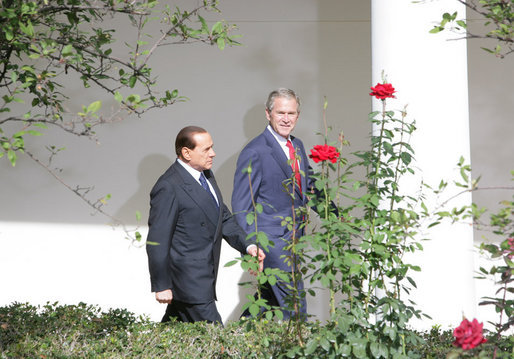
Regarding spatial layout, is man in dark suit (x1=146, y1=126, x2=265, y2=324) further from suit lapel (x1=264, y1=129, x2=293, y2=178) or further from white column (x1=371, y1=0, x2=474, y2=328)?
white column (x1=371, y1=0, x2=474, y2=328)

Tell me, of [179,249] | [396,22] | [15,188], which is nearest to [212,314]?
[179,249]

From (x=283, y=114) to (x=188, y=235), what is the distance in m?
1.23

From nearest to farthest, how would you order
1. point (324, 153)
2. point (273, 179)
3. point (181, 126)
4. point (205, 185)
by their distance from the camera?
point (324, 153) → point (205, 185) → point (273, 179) → point (181, 126)

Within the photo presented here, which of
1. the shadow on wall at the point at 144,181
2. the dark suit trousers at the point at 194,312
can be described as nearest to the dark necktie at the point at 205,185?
the dark suit trousers at the point at 194,312

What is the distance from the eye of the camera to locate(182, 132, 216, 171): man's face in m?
5.34

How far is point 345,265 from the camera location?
362 centimetres

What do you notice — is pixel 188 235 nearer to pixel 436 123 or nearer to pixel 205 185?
pixel 205 185

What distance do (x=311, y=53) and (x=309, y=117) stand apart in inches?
25.6

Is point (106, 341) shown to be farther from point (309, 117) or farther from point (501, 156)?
point (501, 156)

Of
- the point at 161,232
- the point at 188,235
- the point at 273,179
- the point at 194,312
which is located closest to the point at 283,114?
the point at 273,179

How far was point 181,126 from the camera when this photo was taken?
25.6 feet

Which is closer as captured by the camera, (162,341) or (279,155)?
(162,341)

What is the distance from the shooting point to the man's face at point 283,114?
582cm

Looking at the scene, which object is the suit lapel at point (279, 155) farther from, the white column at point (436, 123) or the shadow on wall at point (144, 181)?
the shadow on wall at point (144, 181)
